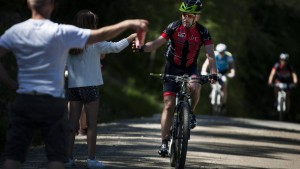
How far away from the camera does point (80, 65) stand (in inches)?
426

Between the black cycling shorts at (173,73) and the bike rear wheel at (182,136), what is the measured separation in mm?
770

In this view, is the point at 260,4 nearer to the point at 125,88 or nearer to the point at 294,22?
the point at 294,22

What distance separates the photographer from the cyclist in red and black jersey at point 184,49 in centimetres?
1198

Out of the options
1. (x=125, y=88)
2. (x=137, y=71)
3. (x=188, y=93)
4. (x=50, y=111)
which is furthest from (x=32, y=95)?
(x=137, y=71)

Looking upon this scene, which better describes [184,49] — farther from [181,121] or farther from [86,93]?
[86,93]

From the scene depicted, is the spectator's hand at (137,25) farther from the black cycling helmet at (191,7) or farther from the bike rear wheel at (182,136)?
the black cycling helmet at (191,7)

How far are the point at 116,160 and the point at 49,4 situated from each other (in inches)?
183

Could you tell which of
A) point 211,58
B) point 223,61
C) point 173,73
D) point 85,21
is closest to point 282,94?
point 223,61

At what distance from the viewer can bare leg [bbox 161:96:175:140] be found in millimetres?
12156

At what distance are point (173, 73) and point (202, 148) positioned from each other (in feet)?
8.36

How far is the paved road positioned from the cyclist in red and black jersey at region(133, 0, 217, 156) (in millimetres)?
669

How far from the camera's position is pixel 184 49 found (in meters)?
12.2

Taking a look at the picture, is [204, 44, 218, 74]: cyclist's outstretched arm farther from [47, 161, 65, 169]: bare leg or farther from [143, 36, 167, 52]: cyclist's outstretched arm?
[47, 161, 65, 169]: bare leg

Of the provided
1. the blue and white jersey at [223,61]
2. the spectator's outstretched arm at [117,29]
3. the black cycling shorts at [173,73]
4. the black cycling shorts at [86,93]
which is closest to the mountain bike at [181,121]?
the black cycling shorts at [173,73]
